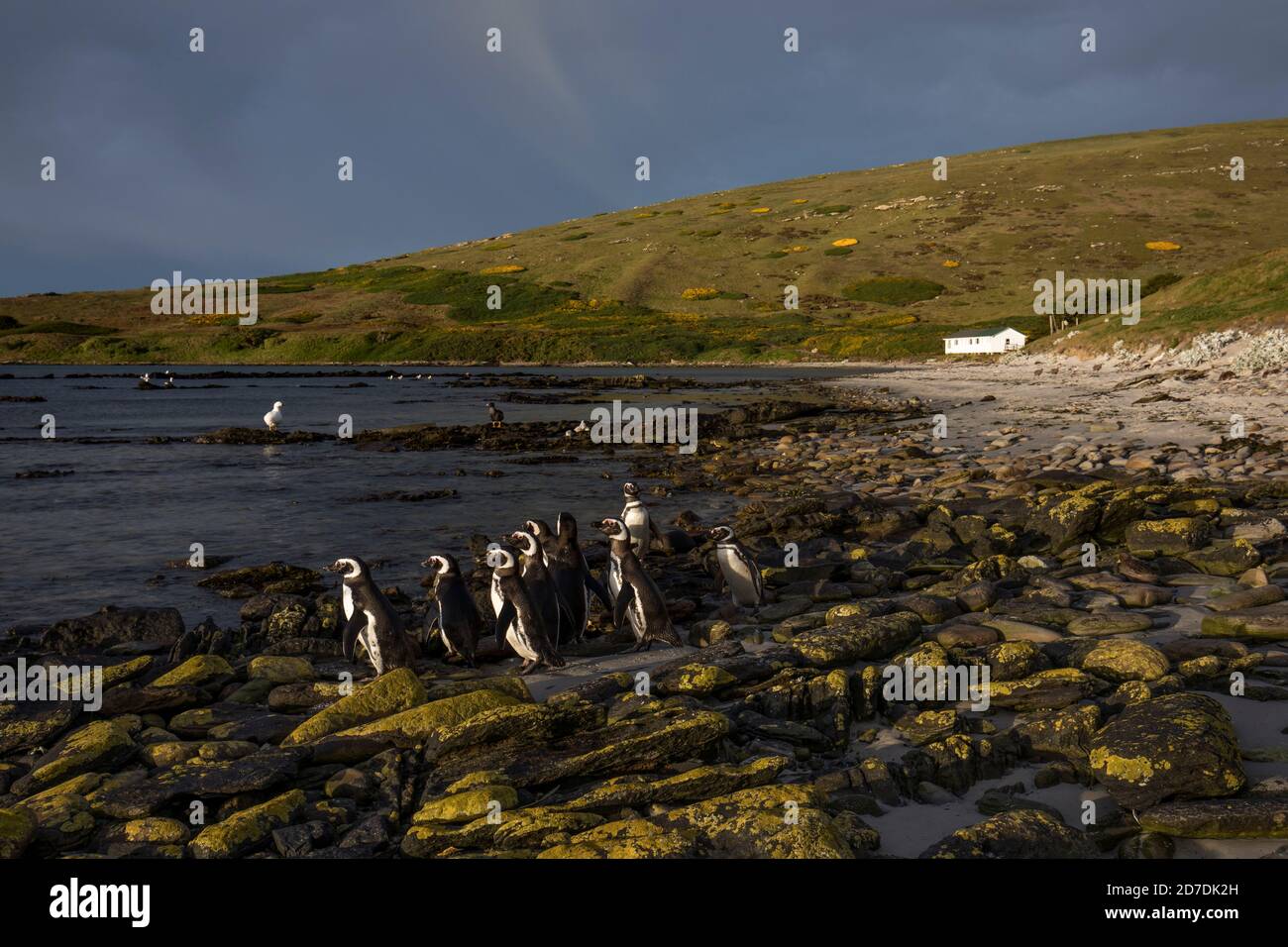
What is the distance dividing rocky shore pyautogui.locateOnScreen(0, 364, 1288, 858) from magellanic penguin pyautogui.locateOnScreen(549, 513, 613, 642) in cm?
46

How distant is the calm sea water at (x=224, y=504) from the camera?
15.6m

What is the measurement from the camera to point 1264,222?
4887 inches

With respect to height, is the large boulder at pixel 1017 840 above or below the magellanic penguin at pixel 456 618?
below

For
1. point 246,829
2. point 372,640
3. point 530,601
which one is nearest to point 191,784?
point 246,829

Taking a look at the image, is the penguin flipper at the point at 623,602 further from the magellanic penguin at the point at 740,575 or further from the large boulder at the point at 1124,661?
the large boulder at the point at 1124,661

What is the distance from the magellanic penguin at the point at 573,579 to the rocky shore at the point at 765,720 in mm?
458

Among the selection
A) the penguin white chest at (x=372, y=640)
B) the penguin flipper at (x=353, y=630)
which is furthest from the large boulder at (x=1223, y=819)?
the penguin flipper at (x=353, y=630)

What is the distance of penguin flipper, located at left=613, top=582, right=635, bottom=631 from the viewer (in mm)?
11336

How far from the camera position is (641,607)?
36.7 feet

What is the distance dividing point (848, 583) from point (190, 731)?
802 cm

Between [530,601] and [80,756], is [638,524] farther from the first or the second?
[80,756]

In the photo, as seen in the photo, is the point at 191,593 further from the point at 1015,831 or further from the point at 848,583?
the point at 1015,831

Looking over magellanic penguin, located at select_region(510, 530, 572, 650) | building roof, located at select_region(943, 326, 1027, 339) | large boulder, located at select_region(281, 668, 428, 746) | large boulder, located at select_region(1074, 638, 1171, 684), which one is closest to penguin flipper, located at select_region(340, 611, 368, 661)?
magellanic penguin, located at select_region(510, 530, 572, 650)
